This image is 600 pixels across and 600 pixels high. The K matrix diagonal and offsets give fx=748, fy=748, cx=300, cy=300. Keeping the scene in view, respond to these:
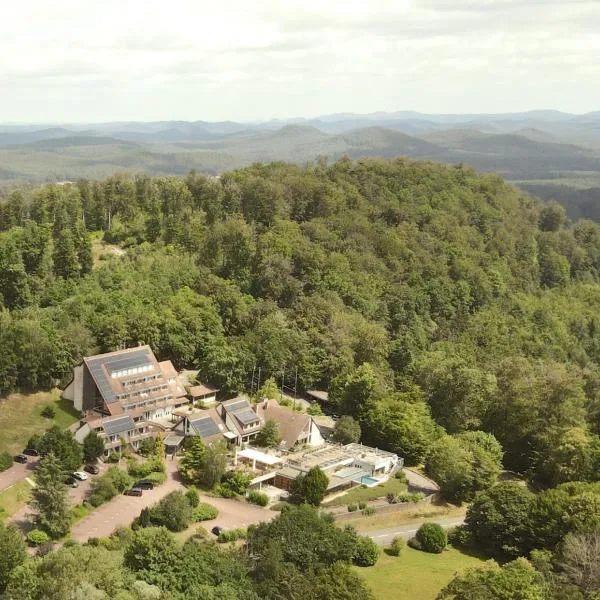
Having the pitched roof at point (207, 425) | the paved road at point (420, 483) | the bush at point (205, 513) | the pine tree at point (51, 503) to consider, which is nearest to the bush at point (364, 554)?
the bush at point (205, 513)

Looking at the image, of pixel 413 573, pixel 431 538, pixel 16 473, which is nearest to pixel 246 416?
pixel 16 473

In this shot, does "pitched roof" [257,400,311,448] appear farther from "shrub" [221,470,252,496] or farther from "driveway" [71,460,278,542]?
"driveway" [71,460,278,542]

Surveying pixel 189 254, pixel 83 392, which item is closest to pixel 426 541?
pixel 83 392

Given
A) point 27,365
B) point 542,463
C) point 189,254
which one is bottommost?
point 542,463

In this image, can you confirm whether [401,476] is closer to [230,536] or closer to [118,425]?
[230,536]

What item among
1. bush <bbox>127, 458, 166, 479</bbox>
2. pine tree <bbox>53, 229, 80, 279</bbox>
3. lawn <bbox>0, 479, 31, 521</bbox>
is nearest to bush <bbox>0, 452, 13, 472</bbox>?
lawn <bbox>0, 479, 31, 521</bbox>

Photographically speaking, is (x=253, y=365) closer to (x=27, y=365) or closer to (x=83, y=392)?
(x=83, y=392)
